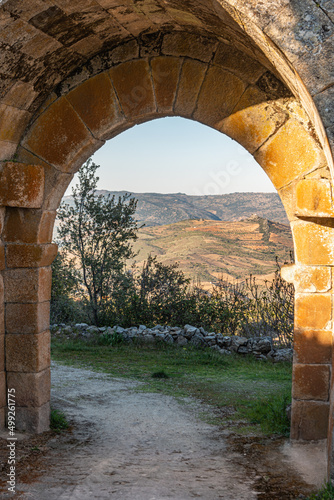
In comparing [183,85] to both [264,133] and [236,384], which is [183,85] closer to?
[264,133]

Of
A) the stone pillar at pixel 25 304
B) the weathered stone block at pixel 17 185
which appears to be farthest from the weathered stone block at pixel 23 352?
the weathered stone block at pixel 17 185

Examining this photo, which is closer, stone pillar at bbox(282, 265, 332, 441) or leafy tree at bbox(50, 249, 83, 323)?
stone pillar at bbox(282, 265, 332, 441)

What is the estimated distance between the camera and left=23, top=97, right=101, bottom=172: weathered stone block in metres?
3.91

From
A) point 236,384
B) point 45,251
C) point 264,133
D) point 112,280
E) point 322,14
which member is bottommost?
point 236,384

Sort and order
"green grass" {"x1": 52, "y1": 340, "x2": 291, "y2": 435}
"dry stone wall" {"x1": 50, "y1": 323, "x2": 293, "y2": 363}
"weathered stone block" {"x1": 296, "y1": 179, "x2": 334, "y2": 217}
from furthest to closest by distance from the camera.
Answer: "dry stone wall" {"x1": 50, "y1": 323, "x2": 293, "y2": 363}
"green grass" {"x1": 52, "y1": 340, "x2": 291, "y2": 435}
"weathered stone block" {"x1": 296, "y1": 179, "x2": 334, "y2": 217}

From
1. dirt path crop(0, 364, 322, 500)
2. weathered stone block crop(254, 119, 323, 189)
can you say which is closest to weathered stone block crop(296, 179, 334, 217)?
weathered stone block crop(254, 119, 323, 189)

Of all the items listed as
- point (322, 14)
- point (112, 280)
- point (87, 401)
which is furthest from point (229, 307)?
point (322, 14)

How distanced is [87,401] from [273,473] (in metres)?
2.64

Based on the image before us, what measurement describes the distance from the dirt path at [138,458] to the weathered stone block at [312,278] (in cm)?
133

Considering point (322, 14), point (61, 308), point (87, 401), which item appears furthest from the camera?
point (61, 308)

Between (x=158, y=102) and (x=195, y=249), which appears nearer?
(x=158, y=102)

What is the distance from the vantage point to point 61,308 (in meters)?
10.7

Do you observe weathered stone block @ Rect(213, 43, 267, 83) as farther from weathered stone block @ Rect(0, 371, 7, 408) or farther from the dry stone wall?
the dry stone wall

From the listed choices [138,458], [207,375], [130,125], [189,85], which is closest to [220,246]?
[207,375]
